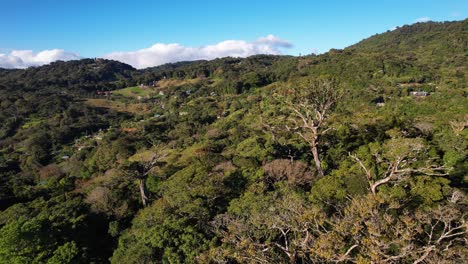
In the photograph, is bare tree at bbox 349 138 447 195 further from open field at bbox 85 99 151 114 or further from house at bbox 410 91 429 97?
open field at bbox 85 99 151 114

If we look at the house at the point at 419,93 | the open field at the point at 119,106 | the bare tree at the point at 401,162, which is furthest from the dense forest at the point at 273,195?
the open field at the point at 119,106

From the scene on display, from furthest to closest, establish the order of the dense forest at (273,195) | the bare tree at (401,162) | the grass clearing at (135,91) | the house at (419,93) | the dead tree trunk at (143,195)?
the grass clearing at (135,91)
the house at (419,93)
the dead tree trunk at (143,195)
the bare tree at (401,162)
the dense forest at (273,195)

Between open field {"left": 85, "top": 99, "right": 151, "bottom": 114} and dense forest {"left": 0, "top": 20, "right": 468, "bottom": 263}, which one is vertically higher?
dense forest {"left": 0, "top": 20, "right": 468, "bottom": 263}

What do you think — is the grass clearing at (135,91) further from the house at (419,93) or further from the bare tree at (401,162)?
the bare tree at (401,162)

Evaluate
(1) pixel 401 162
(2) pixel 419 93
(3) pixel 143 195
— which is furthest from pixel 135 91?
(1) pixel 401 162

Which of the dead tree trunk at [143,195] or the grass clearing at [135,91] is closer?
the dead tree trunk at [143,195]

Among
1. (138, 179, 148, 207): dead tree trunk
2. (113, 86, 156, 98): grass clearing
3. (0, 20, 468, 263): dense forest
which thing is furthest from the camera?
(113, 86, 156, 98): grass clearing

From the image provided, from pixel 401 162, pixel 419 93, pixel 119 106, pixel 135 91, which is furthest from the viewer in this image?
pixel 135 91

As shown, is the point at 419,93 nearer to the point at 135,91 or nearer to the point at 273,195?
the point at 273,195

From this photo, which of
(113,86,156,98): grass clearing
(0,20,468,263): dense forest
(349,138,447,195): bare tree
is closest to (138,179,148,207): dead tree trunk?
(0,20,468,263): dense forest

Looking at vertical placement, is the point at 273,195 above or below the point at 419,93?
below

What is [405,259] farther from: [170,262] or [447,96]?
[447,96]

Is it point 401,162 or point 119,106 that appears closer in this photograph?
point 401,162
